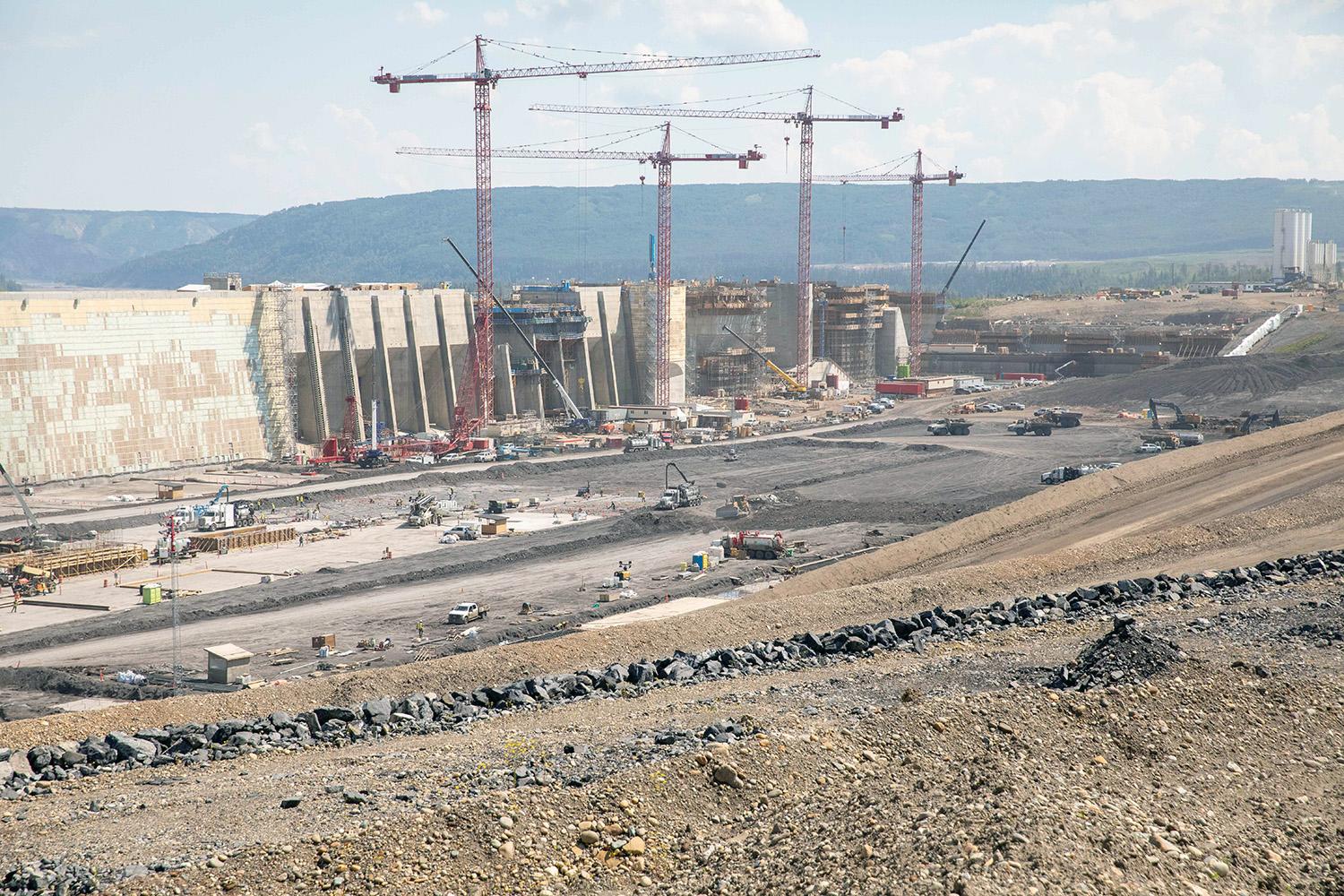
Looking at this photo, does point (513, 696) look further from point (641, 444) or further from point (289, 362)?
point (289, 362)

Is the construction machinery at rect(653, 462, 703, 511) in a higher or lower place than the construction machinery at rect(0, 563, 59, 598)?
lower

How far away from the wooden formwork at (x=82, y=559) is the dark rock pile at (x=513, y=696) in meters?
36.1

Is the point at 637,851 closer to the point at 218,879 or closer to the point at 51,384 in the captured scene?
the point at 218,879

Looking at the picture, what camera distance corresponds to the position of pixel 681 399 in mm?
130125

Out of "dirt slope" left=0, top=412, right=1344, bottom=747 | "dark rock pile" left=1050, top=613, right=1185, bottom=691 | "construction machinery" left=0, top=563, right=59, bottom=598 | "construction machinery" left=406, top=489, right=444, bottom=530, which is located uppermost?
"dark rock pile" left=1050, top=613, right=1185, bottom=691

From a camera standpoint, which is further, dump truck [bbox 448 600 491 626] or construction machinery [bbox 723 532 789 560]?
construction machinery [bbox 723 532 789 560]

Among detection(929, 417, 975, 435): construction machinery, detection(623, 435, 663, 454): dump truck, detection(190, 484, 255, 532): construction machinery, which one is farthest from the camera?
detection(929, 417, 975, 435): construction machinery

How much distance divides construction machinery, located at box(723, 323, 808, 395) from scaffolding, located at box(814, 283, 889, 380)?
411 inches

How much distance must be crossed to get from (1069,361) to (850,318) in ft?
79.6

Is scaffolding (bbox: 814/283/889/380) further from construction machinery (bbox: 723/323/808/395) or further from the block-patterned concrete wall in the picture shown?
the block-patterned concrete wall

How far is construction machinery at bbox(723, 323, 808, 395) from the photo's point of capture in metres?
138

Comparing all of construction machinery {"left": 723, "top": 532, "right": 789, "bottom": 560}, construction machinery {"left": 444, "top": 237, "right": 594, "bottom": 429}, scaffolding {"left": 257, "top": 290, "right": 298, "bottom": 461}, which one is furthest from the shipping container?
construction machinery {"left": 723, "top": 532, "right": 789, "bottom": 560}

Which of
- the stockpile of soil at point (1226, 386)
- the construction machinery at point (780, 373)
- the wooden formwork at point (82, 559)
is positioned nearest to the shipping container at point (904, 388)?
the construction machinery at point (780, 373)

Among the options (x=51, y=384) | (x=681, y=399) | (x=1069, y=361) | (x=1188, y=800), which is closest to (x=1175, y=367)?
(x=1069, y=361)
